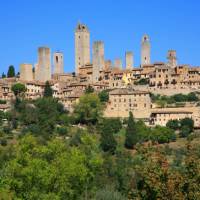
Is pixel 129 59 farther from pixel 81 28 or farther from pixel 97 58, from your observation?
pixel 81 28

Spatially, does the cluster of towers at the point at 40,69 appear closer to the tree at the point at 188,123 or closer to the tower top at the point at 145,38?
the tower top at the point at 145,38

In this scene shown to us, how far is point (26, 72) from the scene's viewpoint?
70438 millimetres

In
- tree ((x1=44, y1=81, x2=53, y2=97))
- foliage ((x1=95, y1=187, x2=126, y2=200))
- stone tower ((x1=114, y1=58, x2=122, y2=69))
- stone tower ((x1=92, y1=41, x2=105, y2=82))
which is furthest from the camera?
stone tower ((x1=114, y1=58, x2=122, y2=69))

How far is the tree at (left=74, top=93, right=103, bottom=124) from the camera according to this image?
56.0 m

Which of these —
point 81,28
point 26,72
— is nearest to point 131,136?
point 26,72

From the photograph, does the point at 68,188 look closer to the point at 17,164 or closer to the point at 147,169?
the point at 17,164

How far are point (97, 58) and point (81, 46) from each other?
3952 mm

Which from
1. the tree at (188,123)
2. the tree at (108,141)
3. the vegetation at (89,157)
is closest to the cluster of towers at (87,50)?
the vegetation at (89,157)

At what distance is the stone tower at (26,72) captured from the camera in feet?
230

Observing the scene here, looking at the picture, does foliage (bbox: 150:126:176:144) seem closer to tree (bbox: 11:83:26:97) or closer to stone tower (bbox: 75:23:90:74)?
tree (bbox: 11:83:26:97)

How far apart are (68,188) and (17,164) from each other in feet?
6.94

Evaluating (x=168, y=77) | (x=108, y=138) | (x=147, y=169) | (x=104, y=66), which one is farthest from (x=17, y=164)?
(x=104, y=66)

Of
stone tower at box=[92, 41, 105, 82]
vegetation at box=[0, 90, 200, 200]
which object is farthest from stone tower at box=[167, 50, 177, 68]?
vegetation at box=[0, 90, 200, 200]

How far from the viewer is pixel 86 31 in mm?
74688
